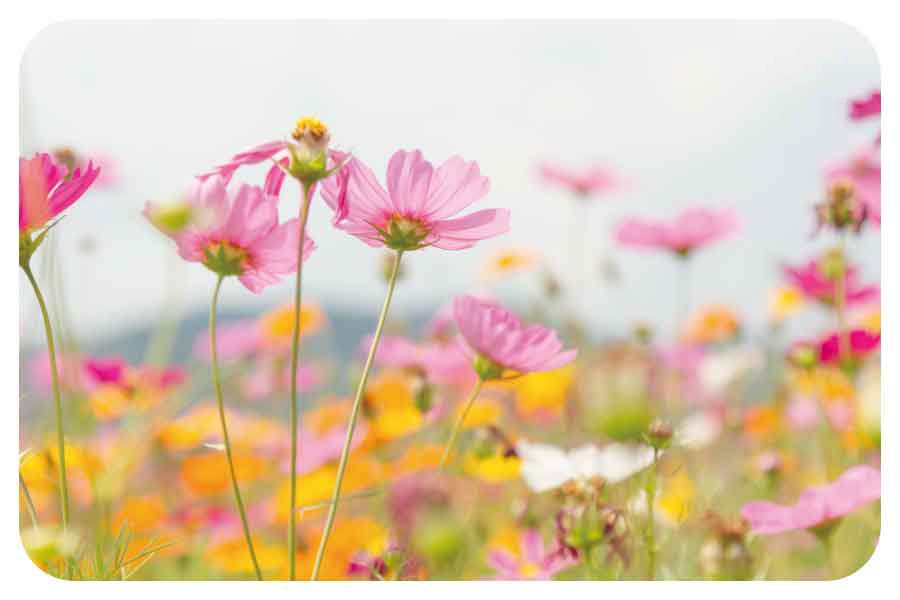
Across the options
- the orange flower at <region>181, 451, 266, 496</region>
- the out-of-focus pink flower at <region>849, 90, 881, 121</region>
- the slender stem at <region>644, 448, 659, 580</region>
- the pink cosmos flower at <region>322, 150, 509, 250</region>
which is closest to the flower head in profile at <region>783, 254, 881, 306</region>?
the out-of-focus pink flower at <region>849, 90, 881, 121</region>

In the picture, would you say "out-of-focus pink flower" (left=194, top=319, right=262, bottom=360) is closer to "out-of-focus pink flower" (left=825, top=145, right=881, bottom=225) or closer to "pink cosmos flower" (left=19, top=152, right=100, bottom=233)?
"pink cosmos flower" (left=19, top=152, right=100, bottom=233)

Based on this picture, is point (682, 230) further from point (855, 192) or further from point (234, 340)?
point (234, 340)

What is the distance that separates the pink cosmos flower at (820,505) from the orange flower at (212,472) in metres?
0.37

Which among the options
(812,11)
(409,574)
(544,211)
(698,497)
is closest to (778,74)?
(812,11)

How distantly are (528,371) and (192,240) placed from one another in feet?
0.65

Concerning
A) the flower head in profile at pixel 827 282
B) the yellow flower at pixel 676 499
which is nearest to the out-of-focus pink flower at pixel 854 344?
the flower head in profile at pixel 827 282

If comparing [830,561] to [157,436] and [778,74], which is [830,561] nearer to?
[778,74]

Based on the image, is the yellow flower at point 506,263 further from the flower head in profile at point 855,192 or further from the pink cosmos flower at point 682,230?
the flower head in profile at point 855,192

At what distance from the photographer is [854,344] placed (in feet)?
2.68

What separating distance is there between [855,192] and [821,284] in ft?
0.24

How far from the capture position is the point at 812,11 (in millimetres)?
796

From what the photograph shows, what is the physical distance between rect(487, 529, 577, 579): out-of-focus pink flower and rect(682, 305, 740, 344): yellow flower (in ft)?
0.67

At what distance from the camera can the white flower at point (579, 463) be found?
2.28 ft

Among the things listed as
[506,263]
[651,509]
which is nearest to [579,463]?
[651,509]
